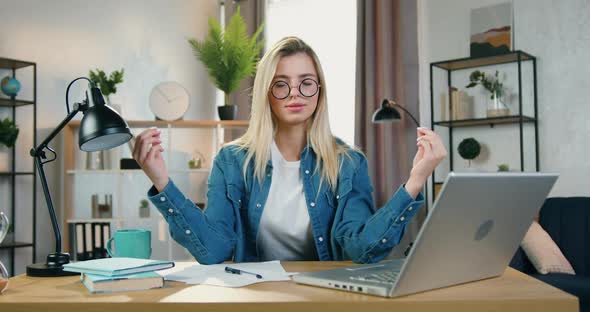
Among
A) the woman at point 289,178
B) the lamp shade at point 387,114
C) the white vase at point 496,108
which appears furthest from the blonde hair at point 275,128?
the white vase at point 496,108

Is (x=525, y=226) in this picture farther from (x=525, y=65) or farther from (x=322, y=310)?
(x=525, y=65)

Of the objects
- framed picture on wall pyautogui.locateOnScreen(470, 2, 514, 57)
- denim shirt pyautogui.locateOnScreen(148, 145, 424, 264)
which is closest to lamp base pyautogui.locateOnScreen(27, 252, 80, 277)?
denim shirt pyautogui.locateOnScreen(148, 145, 424, 264)

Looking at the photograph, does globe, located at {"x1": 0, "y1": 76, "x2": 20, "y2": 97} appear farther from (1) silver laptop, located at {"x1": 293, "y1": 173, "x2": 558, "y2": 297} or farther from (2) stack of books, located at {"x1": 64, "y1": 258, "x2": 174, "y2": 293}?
(1) silver laptop, located at {"x1": 293, "y1": 173, "x2": 558, "y2": 297}

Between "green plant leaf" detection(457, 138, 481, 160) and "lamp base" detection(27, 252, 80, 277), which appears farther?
"green plant leaf" detection(457, 138, 481, 160)

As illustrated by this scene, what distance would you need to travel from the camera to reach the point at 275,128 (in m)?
1.97

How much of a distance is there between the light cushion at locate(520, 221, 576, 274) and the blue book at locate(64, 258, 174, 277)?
8.46 ft

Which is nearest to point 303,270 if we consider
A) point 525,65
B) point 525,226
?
point 525,226

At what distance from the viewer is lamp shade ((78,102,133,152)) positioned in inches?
48.6

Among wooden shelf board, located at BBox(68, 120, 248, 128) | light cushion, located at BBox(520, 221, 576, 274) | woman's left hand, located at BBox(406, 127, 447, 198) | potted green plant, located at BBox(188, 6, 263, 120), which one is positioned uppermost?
potted green plant, located at BBox(188, 6, 263, 120)

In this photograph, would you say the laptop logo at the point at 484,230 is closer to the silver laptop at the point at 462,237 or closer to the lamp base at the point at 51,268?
the silver laptop at the point at 462,237

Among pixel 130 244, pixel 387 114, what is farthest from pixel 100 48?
pixel 130 244

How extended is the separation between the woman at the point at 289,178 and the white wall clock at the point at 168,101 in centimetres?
305

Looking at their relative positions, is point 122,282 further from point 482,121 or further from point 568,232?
point 482,121

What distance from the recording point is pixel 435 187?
421 centimetres
